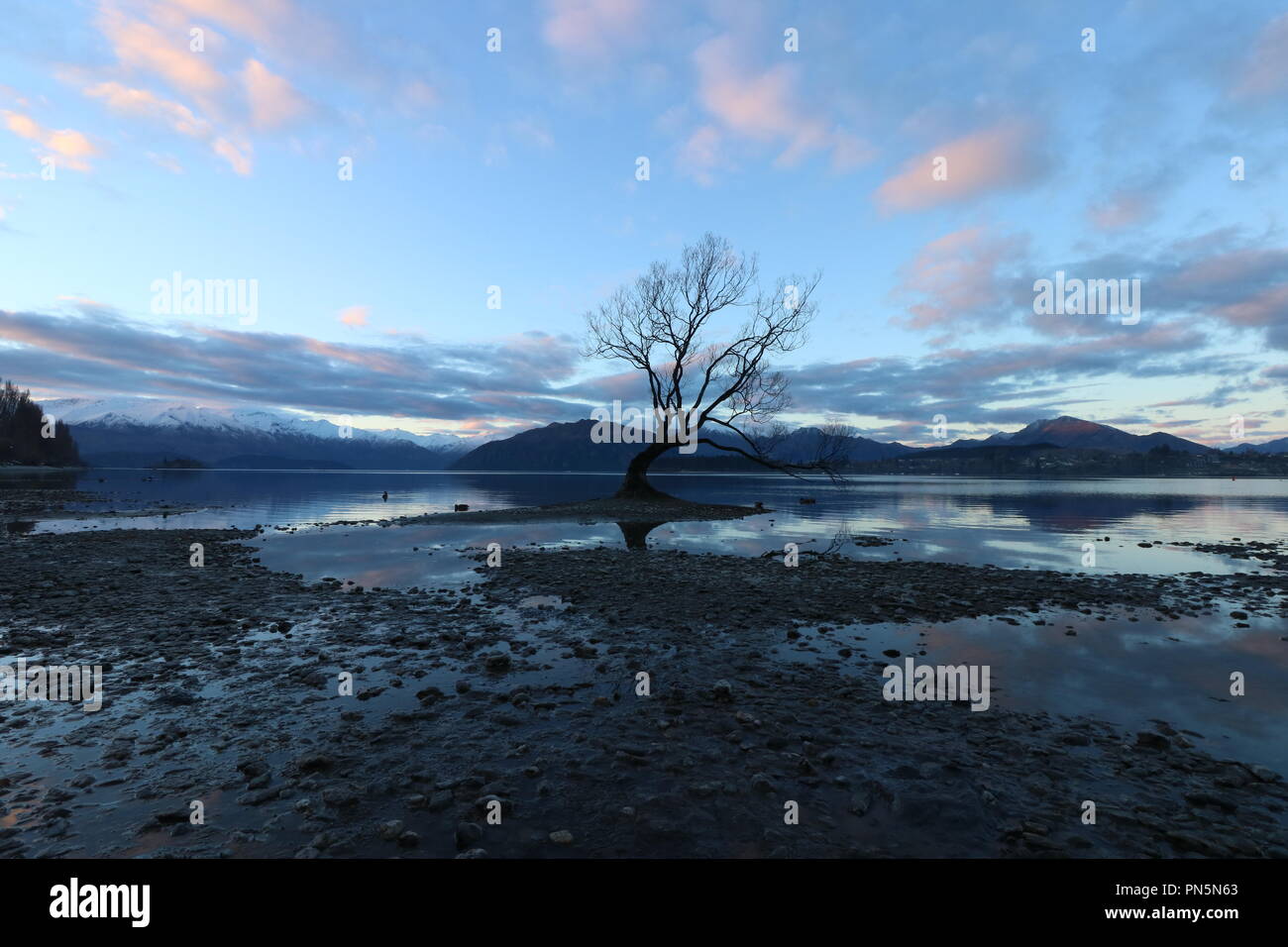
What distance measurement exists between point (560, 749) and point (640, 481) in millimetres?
47789

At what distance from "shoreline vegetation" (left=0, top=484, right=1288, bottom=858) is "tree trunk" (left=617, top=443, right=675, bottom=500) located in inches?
1491

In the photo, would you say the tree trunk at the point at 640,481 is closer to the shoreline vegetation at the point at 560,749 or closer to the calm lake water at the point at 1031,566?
the calm lake water at the point at 1031,566

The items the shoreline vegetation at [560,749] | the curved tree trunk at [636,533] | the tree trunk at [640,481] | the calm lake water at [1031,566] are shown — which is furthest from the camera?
the tree trunk at [640,481]

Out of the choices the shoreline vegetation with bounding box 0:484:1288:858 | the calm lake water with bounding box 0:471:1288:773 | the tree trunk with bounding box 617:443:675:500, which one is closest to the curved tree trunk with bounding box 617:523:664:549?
the calm lake water with bounding box 0:471:1288:773

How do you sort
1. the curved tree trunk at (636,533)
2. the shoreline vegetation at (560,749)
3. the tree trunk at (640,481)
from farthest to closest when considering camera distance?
1. the tree trunk at (640,481)
2. the curved tree trunk at (636,533)
3. the shoreline vegetation at (560,749)

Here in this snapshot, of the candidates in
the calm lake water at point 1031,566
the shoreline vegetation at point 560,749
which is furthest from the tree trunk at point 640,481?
the shoreline vegetation at point 560,749

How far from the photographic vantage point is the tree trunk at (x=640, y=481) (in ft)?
173

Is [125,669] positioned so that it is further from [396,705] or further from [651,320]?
[651,320]

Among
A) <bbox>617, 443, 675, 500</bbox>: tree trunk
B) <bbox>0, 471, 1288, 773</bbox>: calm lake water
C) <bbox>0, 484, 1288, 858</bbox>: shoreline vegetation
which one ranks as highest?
<bbox>617, 443, 675, 500</bbox>: tree trunk

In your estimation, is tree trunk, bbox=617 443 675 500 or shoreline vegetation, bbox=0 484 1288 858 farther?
tree trunk, bbox=617 443 675 500

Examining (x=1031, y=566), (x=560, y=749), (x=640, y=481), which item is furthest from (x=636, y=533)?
(x=560, y=749)

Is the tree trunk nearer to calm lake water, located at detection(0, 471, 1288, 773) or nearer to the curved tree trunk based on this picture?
calm lake water, located at detection(0, 471, 1288, 773)

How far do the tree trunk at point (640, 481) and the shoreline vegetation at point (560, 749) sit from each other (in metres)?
37.9

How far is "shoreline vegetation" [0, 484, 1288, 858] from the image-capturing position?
533cm
